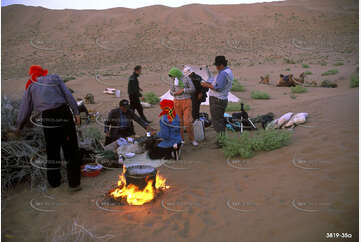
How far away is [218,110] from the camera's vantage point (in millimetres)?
5609

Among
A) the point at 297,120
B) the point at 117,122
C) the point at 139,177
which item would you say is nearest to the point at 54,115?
the point at 139,177

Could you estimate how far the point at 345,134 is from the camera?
480 centimetres

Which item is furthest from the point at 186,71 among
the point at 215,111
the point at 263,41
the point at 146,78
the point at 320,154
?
the point at 263,41

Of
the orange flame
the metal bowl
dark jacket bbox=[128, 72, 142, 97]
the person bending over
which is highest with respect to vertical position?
dark jacket bbox=[128, 72, 142, 97]

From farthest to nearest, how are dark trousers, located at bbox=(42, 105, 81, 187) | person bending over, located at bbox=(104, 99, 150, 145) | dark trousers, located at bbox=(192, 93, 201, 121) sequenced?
dark trousers, located at bbox=(192, 93, 201, 121) → person bending over, located at bbox=(104, 99, 150, 145) → dark trousers, located at bbox=(42, 105, 81, 187)

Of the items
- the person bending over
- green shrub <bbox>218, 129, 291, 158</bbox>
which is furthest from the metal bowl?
the person bending over

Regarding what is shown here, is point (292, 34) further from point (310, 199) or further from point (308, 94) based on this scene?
point (310, 199)

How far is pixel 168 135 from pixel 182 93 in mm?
895

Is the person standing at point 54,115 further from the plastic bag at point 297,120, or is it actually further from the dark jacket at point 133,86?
the plastic bag at point 297,120

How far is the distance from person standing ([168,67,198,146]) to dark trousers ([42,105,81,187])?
231 centimetres

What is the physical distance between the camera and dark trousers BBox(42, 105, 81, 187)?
13.2ft

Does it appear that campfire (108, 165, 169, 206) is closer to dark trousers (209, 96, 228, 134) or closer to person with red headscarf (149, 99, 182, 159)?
person with red headscarf (149, 99, 182, 159)

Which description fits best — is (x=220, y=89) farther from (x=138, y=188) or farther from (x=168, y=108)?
(x=138, y=188)

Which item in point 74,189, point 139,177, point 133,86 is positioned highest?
point 133,86
